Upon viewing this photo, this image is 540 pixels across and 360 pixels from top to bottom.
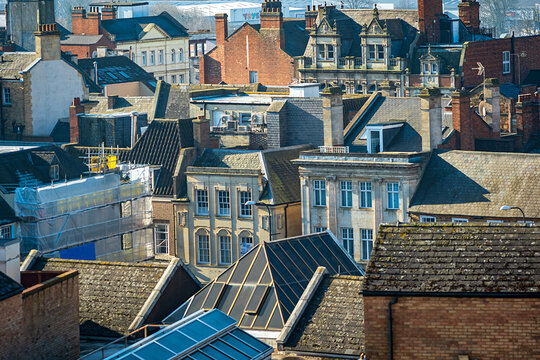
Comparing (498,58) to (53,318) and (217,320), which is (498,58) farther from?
(53,318)

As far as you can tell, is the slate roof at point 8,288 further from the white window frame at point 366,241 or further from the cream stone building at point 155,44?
the cream stone building at point 155,44

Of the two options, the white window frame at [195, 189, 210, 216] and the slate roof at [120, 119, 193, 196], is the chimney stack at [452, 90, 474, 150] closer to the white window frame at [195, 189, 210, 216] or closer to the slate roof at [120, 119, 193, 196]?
the white window frame at [195, 189, 210, 216]

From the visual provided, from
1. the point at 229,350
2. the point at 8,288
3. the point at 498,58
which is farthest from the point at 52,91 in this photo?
the point at 8,288

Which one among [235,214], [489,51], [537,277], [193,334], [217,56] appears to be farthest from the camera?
[217,56]

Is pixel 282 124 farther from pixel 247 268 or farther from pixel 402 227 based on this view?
pixel 402 227

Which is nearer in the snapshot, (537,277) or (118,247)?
(537,277)

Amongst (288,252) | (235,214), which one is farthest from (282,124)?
(288,252)

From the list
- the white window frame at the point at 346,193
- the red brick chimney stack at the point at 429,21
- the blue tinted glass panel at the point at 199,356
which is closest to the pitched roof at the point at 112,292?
the blue tinted glass panel at the point at 199,356

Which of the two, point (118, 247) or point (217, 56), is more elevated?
point (217, 56)
